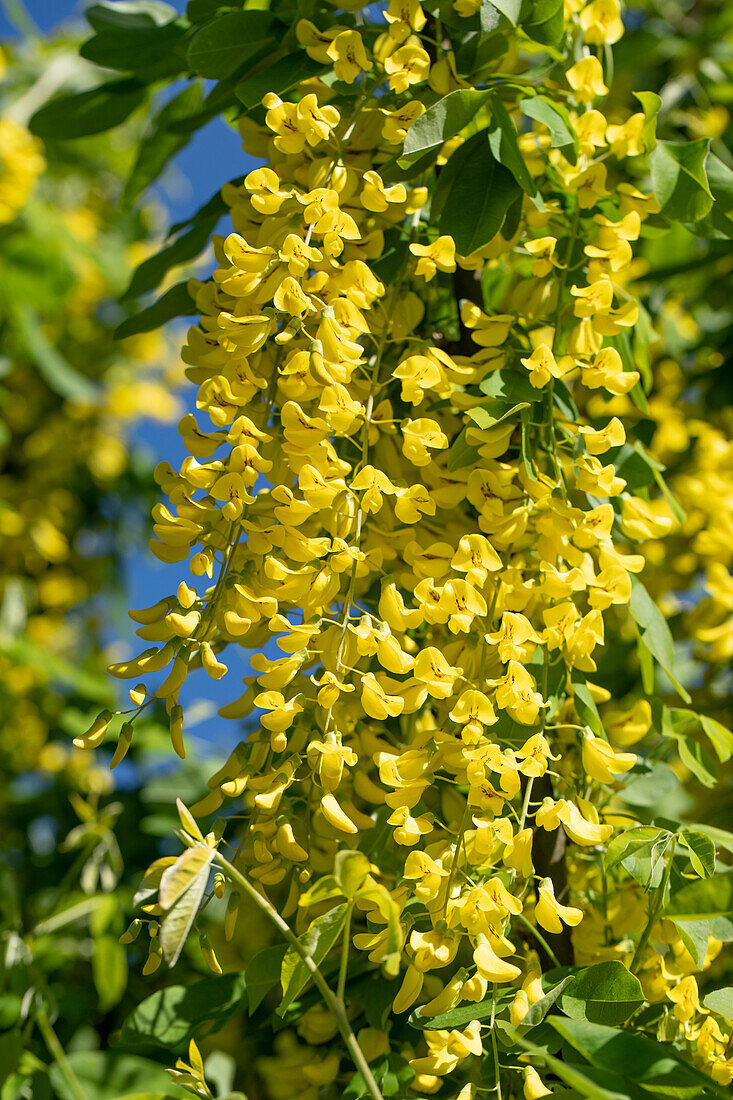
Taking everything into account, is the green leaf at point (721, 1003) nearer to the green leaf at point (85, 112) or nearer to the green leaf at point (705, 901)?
the green leaf at point (705, 901)

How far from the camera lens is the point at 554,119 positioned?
60 cm

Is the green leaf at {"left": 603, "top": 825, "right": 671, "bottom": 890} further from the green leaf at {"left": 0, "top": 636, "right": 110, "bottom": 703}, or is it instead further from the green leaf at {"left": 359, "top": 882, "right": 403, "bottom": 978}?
the green leaf at {"left": 0, "top": 636, "right": 110, "bottom": 703}

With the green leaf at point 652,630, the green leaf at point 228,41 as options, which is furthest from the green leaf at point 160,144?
the green leaf at point 652,630

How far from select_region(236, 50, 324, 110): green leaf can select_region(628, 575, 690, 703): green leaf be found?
380mm

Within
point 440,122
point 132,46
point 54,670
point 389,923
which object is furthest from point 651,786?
point 54,670

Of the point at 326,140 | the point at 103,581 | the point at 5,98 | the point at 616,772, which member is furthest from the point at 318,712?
the point at 5,98

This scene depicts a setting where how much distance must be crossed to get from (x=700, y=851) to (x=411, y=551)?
23cm

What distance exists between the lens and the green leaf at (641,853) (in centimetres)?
53

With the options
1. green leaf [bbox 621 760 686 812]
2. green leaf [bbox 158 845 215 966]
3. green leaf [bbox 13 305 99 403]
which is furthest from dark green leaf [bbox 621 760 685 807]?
green leaf [bbox 13 305 99 403]

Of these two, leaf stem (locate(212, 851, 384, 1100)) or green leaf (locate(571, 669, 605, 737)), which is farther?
green leaf (locate(571, 669, 605, 737))

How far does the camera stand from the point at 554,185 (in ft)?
2.16

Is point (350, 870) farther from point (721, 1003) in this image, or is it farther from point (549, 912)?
point (721, 1003)

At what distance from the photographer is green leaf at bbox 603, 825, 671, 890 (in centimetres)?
53

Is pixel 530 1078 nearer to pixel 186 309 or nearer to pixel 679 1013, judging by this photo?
pixel 679 1013
